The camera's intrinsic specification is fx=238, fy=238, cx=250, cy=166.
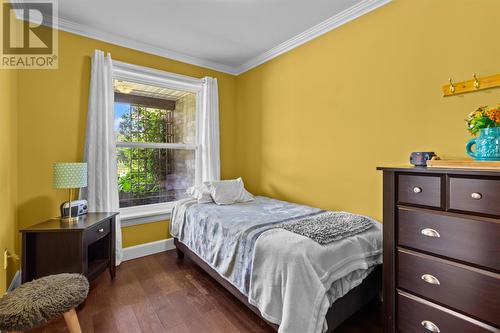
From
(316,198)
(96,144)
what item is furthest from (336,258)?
(96,144)

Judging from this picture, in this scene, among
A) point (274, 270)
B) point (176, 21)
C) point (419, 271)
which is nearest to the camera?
point (419, 271)

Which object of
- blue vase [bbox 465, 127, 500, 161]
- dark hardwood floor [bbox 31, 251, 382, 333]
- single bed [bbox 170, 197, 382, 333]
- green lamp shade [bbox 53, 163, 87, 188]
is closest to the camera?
blue vase [bbox 465, 127, 500, 161]

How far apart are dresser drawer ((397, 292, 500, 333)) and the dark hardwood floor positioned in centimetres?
38

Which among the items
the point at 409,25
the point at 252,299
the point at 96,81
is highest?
the point at 409,25

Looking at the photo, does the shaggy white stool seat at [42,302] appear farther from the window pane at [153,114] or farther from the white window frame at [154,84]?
the window pane at [153,114]

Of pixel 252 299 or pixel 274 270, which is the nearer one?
pixel 274 270

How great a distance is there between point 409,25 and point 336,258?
186 centimetres

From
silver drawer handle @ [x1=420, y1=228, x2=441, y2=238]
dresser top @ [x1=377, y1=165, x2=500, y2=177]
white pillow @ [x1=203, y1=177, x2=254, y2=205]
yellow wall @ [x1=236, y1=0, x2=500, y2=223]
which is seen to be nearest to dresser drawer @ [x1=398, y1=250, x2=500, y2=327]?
silver drawer handle @ [x1=420, y1=228, x2=441, y2=238]

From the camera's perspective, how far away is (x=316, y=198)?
260 centimetres

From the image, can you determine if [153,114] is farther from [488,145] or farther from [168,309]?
[488,145]

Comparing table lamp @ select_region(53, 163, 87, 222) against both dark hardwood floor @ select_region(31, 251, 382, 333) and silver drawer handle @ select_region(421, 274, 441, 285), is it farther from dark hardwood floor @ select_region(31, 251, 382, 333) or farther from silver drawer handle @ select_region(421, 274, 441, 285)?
silver drawer handle @ select_region(421, 274, 441, 285)

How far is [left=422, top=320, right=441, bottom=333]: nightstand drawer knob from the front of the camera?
1240mm

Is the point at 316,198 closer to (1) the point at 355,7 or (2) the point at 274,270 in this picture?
(2) the point at 274,270

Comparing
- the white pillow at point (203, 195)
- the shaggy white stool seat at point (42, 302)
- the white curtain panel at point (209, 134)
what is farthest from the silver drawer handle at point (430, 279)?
the white curtain panel at point (209, 134)
